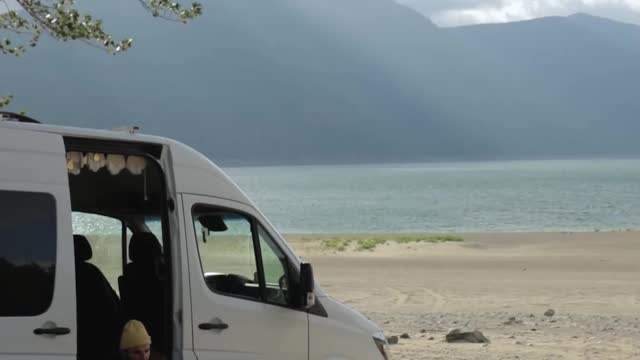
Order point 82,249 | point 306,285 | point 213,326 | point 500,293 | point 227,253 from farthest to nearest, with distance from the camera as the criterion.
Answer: point 500,293, point 82,249, point 227,253, point 306,285, point 213,326

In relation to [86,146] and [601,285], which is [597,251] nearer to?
[601,285]

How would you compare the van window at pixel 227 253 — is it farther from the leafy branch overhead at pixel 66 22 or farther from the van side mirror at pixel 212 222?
the leafy branch overhead at pixel 66 22

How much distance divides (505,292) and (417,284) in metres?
2.51

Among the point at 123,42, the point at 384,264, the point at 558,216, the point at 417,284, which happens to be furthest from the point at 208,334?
the point at 558,216

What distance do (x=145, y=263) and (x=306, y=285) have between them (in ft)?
3.91

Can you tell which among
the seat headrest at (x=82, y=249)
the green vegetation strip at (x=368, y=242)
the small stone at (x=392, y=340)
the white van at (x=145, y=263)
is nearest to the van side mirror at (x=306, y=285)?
the white van at (x=145, y=263)

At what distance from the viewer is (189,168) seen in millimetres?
6809

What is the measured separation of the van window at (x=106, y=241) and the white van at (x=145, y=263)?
0.01 metres

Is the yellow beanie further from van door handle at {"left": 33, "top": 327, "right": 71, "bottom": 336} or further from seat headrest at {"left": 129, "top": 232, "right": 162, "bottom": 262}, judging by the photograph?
seat headrest at {"left": 129, "top": 232, "right": 162, "bottom": 262}

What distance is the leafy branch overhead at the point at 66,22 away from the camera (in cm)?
954

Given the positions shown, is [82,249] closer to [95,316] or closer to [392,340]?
[95,316]

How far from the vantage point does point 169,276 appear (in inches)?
262

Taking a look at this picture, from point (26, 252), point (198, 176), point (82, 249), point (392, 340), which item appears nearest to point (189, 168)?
point (198, 176)

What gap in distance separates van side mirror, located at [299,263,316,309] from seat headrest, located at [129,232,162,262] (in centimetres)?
108
